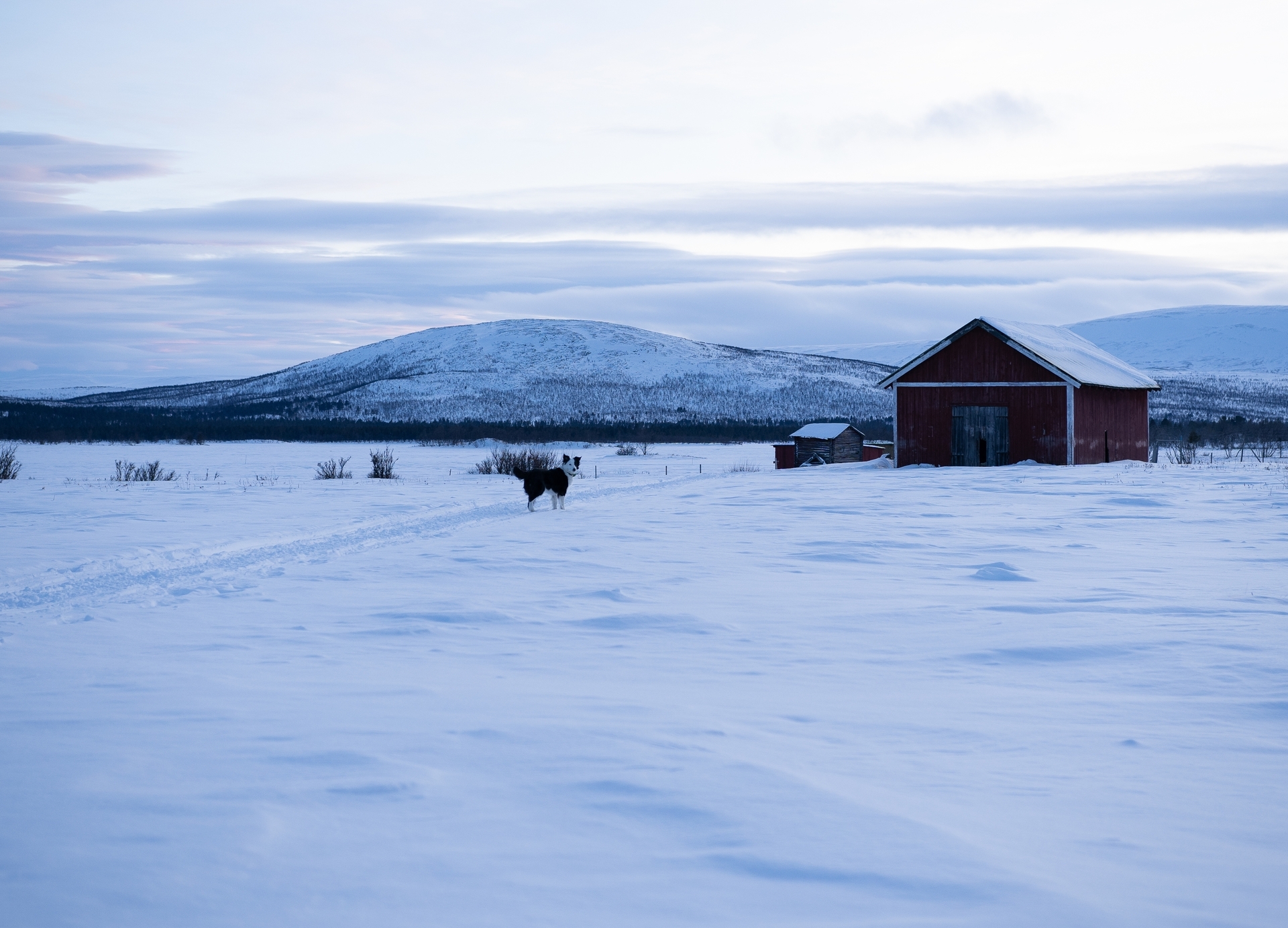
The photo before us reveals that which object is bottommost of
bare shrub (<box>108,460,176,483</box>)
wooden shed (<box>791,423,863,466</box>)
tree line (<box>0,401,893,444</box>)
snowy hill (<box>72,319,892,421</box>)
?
bare shrub (<box>108,460,176,483</box>)

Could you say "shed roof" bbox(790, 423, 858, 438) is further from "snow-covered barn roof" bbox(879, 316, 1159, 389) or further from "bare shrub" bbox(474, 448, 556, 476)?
"bare shrub" bbox(474, 448, 556, 476)

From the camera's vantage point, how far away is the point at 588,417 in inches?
4614

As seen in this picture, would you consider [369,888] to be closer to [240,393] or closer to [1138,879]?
[1138,879]

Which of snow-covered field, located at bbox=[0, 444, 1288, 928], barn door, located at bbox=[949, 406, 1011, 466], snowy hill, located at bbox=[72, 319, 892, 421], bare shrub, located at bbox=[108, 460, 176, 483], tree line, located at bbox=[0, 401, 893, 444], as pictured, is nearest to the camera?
snow-covered field, located at bbox=[0, 444, 1288, 928]

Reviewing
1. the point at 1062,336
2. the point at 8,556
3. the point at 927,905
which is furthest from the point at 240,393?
the point at 927,905

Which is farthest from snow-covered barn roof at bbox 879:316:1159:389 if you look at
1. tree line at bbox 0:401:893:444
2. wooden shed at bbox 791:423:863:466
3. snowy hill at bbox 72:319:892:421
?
snowy hill at bbox 72:319:892:421

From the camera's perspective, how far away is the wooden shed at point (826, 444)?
35.7 m

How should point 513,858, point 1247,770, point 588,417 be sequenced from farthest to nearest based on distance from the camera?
point 588,417 < point 1247,770 < point 513,858

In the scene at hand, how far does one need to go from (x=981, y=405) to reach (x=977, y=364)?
3.57ft

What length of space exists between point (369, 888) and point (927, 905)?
6.02ft

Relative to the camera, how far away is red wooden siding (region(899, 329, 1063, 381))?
27.4 metres

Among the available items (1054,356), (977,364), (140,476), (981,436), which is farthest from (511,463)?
(1054,356)

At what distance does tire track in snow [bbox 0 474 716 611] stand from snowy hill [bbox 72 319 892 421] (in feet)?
326

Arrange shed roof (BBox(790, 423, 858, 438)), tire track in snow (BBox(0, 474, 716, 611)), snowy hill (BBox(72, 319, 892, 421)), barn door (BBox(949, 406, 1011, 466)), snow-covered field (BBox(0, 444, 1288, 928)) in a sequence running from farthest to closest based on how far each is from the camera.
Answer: snowy hill (BBox(72, 319, 892, 421)) < shed roof (BBox(790, 423, 858, 438)) < barn door (BBox(949, 406, 1011, 466)) < tire track in snow (BBox(0, 474, 716, 611)) < snow-covered field (BBox(0, 444, 1288, 928))
